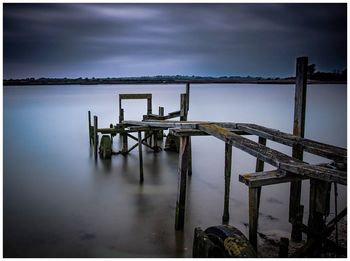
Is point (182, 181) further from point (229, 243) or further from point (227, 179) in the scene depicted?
point (229, 243)

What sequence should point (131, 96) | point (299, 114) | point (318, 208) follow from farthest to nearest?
1. point (131, 96)
2. point (299, 114)
3. point (318, 208)

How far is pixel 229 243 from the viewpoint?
368cm

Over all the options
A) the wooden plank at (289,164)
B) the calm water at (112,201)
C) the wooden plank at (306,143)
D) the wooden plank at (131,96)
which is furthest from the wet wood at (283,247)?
the wooden plank at (131,96)

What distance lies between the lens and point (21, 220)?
638cm

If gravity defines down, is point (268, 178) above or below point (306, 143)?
below

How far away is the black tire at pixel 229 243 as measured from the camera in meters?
3.54

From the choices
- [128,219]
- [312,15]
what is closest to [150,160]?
[128,219]

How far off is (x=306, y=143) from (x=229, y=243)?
5.74ft

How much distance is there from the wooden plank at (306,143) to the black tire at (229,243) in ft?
4.41

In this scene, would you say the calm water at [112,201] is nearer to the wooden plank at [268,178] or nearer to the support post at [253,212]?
the support post at [253,212]

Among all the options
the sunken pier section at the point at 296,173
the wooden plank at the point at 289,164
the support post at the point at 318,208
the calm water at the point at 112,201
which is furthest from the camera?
the calm water at the point at 112,201

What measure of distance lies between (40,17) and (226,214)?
Answer: 15.9ft

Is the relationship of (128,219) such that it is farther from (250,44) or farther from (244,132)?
(250,44)

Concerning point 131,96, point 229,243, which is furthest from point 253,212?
point 131,96
